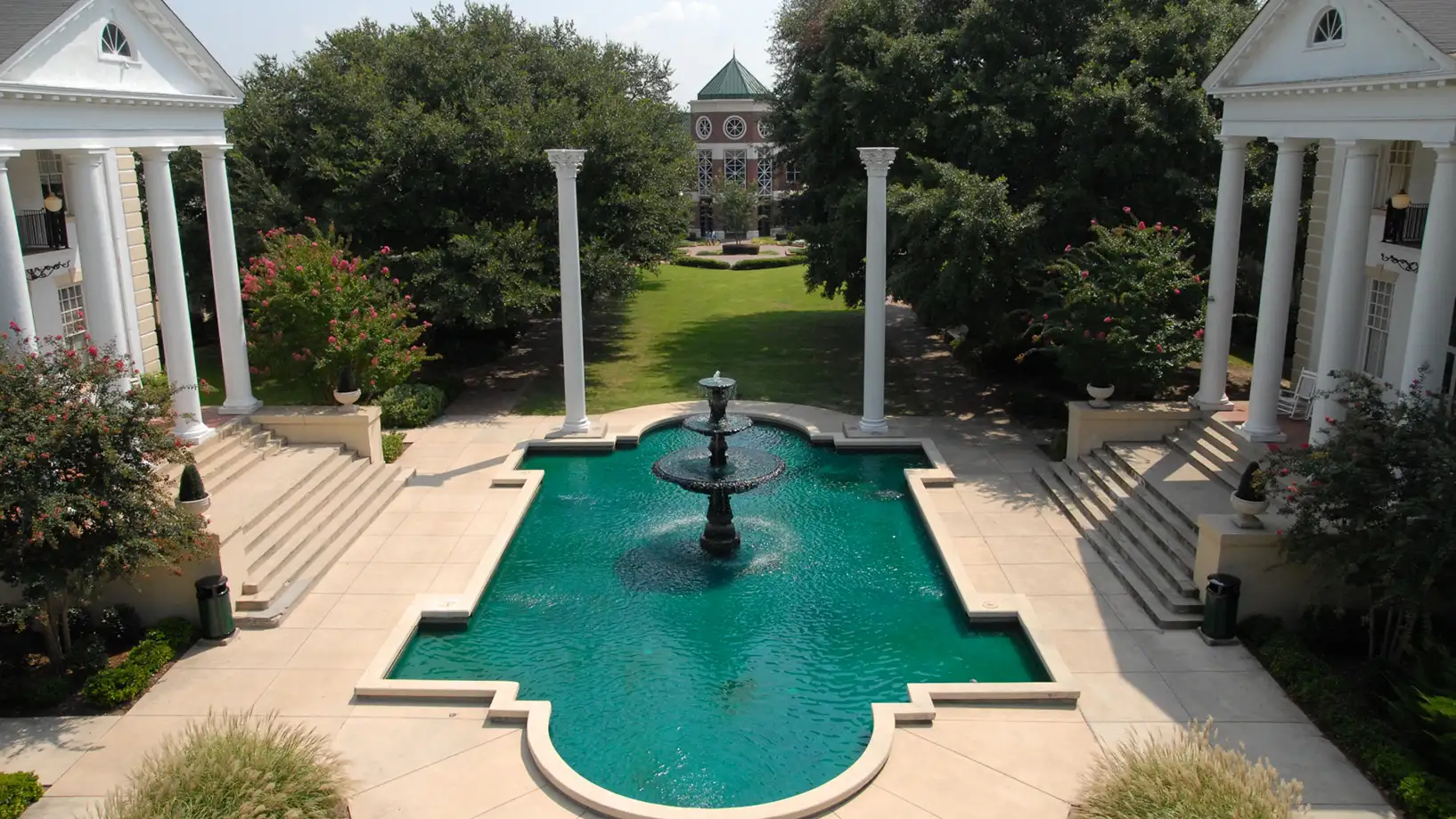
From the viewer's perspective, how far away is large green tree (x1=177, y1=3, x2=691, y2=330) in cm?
2811

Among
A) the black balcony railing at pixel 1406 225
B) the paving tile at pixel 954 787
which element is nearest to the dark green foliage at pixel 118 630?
the paving tile at pixel 954 787

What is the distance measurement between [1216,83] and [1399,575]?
11.1m

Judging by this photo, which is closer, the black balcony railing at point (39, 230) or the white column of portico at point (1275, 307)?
the white column of portico at point (1275, 307)

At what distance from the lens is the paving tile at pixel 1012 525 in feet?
63.8

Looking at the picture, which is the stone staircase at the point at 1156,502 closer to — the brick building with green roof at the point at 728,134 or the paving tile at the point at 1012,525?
the paving tile at the point at 1012,525

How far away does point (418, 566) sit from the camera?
1811 centimetres

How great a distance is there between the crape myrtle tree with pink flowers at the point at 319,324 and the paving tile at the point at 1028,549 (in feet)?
42.8

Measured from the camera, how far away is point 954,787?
38.8 ft

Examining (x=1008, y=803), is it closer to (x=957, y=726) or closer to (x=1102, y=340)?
(x=957, y=726)

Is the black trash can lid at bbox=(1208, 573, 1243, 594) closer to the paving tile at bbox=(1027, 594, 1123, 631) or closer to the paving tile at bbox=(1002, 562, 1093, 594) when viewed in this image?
the paving tile at bbox=(1027, 594, 1123, 631)

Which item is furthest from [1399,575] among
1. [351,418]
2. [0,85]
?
[0,85]

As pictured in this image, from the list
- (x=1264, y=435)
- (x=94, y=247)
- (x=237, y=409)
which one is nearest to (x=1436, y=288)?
(x=1264, y=435)

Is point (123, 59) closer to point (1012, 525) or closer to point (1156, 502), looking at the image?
point (1012, 525)

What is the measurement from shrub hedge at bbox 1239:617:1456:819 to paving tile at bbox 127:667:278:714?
521 inches
